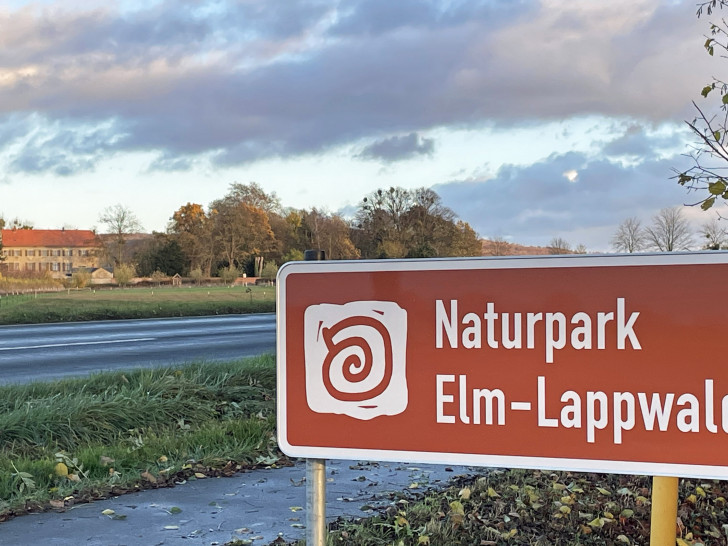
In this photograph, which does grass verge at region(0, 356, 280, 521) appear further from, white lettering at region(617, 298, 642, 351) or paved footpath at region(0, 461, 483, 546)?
white lettering at region(617, 298, 642, 351)

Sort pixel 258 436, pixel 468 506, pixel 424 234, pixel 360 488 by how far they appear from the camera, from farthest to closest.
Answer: pixel 424 234 → pixel 258 436 → pixel 360 488 → pixel 468 506

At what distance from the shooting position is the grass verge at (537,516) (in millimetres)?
3727

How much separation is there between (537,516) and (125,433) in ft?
11.4

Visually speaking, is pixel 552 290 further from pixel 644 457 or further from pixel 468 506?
pixel 468 506

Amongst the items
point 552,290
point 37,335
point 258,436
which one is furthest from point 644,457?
point 37,335

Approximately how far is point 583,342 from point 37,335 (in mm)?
17738

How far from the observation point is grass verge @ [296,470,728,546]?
3.73m

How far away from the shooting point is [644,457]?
1.75 m

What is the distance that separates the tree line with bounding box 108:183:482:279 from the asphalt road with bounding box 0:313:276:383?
1922 cm

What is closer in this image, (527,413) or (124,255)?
(527,413)

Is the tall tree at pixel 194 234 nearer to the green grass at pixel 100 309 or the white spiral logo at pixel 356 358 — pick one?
the green grass at pixel 100 309

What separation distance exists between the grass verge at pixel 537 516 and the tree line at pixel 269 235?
35388mm

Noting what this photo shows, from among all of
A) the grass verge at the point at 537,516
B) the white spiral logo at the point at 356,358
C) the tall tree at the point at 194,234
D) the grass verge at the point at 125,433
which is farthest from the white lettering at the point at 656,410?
the tall tree at the point at 194,234

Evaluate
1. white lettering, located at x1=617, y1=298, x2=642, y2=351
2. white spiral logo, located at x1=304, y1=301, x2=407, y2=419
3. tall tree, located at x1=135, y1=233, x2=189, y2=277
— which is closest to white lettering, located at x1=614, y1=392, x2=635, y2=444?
white lettering, located at x1=617, y1=298, x2=642, y2=351
